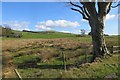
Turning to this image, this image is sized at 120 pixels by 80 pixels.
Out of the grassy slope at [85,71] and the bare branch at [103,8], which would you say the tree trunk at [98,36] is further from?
the grassy slope at [85,71]

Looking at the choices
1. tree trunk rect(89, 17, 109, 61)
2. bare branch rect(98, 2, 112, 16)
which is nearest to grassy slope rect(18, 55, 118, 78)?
tree trunk rect(89, 17, 109, 61)

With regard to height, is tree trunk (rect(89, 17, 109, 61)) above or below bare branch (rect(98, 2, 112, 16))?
below

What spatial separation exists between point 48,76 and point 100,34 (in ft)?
24.0

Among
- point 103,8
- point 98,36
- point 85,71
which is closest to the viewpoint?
point 85,71

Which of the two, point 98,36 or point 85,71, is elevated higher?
point 98,36

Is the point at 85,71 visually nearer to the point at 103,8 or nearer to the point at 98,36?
the point at 98,36

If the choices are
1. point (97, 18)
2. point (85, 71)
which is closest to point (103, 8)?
point (97, 18)

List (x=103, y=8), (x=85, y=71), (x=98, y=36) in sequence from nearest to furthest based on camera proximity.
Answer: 1. (x=85, y=71)
2. (x=103, y=8)
3. (x=98, y=36)

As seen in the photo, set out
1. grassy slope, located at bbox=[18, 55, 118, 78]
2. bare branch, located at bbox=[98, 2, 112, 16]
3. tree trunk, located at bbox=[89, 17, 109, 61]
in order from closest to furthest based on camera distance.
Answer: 1. grassy slope, located at bbox=[18, 55, 118, 78]
2. bare branch, located at bbox=[98, 2, 112, 16]
3. tree trunk, located at bbox=[89, 17, 109, 61]

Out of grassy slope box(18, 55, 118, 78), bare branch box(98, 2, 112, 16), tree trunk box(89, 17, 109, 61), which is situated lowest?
grassy slope box(18, 55, 118, 78)

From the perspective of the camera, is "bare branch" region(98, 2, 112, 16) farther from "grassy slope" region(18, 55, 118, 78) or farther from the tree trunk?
"grassy slope" region(18, 55, 118, 78)

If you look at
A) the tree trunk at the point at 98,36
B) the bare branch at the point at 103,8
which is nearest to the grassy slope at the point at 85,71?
the tree trunk at the point at 98,36

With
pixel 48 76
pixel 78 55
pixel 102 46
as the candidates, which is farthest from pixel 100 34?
pixel 48 76

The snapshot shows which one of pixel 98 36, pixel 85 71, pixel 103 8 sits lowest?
pixel 85 71
